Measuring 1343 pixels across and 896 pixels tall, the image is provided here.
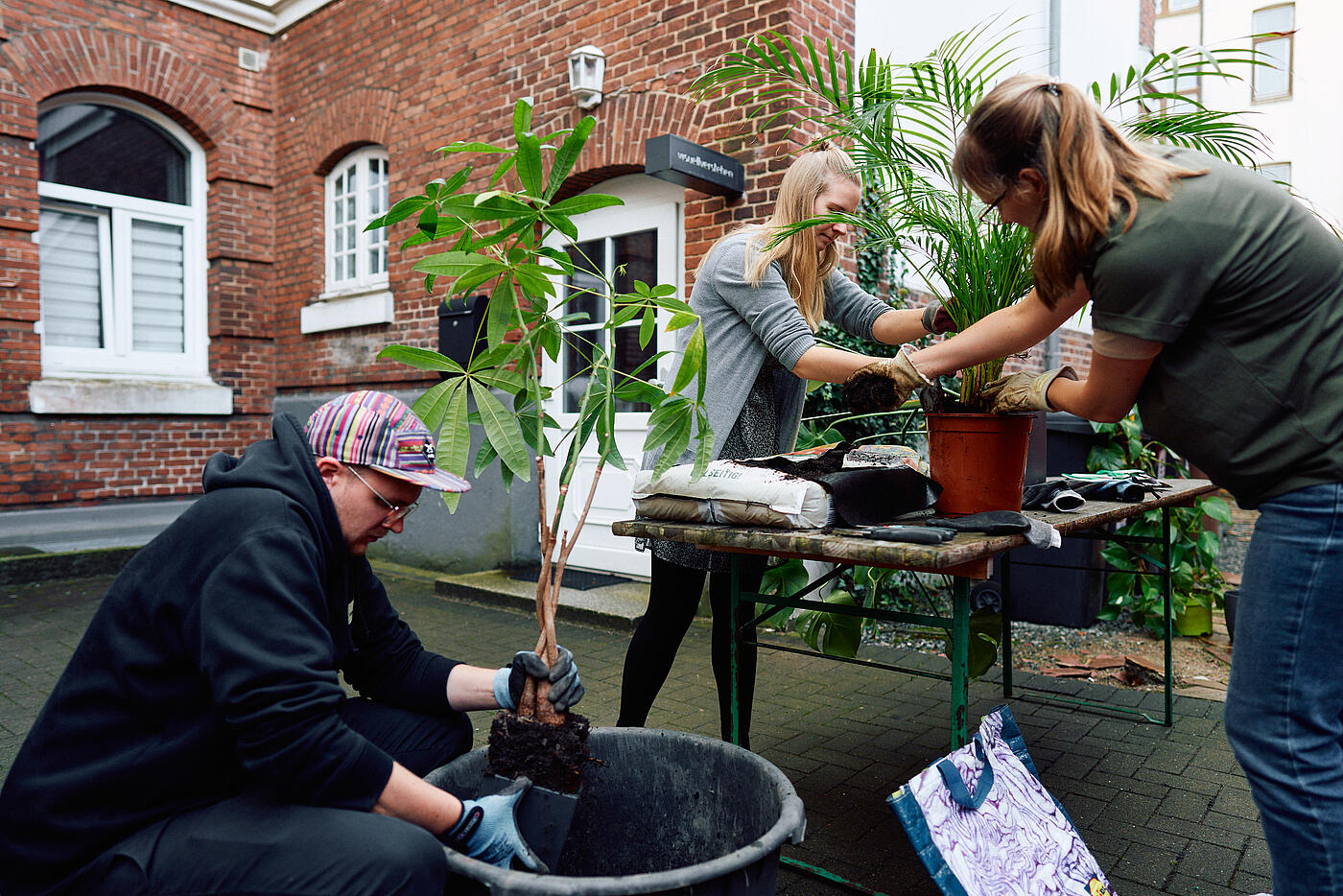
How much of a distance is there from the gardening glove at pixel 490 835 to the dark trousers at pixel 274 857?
9cm

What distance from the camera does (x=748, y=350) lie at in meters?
2.41

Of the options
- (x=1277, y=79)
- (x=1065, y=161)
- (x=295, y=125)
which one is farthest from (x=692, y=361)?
(x=1277, y=79)

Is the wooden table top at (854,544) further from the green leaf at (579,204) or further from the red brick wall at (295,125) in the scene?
the red brick wall at (295,125)

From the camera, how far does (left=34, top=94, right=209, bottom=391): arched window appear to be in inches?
296

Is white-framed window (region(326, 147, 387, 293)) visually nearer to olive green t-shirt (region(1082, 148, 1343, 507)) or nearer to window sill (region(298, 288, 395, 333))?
window sill (region(298, 288, 395, 333))

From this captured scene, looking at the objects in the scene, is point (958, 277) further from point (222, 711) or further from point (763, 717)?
point (763, 717)

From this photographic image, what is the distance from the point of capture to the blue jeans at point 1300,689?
1.51 m

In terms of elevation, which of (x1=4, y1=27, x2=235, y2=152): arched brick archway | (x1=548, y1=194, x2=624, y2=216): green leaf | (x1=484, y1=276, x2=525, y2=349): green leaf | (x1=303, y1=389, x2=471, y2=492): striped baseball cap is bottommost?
(x1=303, y1=389, x2=471, y2=492): striped baseball cap

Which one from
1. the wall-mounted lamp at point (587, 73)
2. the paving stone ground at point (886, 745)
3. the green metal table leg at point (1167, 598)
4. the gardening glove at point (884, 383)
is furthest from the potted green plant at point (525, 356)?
the wall-mounted lamp at point (587, 73)

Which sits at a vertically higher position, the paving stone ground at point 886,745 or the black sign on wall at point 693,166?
the black sign on wall at point 693,166

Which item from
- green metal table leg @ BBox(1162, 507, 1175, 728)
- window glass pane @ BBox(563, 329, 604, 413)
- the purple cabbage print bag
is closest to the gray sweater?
the purple cabbage print bag

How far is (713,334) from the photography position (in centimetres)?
244

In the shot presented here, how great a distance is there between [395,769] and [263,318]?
26.6 feet

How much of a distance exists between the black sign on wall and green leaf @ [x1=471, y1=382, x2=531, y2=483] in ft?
11.2
